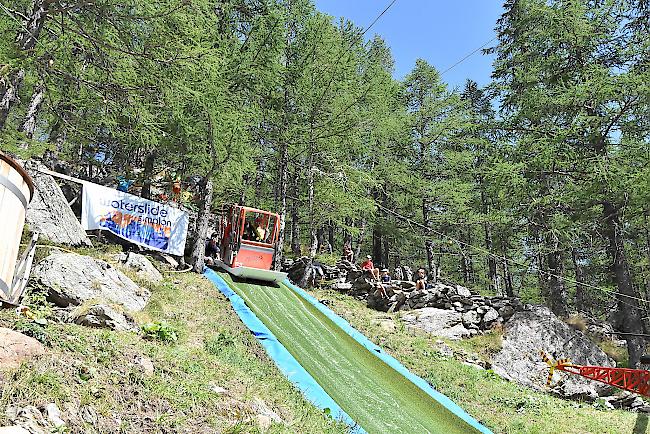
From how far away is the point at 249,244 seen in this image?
1363 cm

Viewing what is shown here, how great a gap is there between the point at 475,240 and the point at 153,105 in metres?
25.9

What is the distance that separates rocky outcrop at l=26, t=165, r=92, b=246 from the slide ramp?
3.65m

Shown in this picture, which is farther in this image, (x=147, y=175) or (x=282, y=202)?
(x=282, y=202)

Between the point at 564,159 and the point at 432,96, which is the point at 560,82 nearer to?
the point at 564,159

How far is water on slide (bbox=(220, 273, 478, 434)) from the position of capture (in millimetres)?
7508

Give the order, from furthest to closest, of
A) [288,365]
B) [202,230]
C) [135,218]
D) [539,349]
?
[202,230]
[539,349]
[135,218]
[288,365]

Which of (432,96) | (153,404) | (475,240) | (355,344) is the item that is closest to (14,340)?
(153,404)

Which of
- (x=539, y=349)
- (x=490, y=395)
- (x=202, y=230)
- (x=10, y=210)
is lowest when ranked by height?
(x=490, y=395)

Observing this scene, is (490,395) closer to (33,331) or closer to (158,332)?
(158,332)

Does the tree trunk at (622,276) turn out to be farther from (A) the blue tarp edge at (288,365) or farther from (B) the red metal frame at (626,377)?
(A) the blue tarp edge at (288,365)

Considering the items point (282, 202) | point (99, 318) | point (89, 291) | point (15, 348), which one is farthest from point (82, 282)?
point (282, 202)

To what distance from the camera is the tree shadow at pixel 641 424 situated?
27.8 feet

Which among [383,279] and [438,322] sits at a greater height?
[383,279]

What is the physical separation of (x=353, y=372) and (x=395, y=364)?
3.50ft
